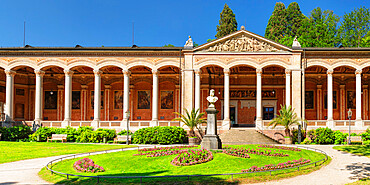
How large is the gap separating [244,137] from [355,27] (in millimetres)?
40984

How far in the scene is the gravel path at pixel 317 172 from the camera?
45.3ft

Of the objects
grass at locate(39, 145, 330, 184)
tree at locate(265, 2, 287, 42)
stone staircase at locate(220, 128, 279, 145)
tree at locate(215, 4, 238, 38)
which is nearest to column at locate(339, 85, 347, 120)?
stone staircase at locate(220, 128, 279, 145)

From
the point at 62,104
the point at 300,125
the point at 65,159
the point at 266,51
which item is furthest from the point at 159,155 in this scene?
the point at 62,104

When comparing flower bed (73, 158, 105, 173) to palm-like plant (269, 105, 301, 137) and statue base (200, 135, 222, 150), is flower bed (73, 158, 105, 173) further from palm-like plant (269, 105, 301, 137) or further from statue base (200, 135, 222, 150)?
palm-like plant (269, 105, 301, 137)

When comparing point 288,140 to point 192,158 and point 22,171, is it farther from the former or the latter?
point 22,171

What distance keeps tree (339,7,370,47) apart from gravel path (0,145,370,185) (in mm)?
45870

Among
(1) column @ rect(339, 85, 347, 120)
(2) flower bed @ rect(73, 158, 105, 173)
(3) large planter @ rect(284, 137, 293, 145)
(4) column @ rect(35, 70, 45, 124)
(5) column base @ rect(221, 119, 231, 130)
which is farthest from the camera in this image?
(1) column @ rect(339, 85, 347, 120)

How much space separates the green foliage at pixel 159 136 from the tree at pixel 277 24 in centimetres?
4408

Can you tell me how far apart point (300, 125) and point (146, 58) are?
1725cm

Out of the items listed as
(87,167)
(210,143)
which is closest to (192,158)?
(210,143)

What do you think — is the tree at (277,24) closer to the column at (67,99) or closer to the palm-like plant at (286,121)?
A: the palm-like plant at (286,121)

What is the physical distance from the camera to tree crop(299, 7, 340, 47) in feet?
199

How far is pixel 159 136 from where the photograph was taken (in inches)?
→ 1225

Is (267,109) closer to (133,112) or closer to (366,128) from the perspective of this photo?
(366,128)
